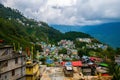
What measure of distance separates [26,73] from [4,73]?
8706 millimetres

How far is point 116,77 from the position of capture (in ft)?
127

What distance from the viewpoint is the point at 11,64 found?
115 feet

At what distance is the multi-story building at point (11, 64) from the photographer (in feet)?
108

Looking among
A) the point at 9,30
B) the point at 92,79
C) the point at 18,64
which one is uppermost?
the point at 9,30

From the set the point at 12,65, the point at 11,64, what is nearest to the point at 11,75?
the point at 12,65

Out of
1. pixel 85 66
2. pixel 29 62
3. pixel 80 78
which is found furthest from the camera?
pixel 85 66

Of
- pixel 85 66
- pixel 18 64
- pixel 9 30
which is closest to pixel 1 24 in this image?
pixel 9 30

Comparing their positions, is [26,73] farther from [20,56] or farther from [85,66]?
[85,66]

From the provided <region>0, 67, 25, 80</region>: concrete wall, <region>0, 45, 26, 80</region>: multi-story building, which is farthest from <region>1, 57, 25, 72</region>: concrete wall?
<region>0, 67, 25, 80</region>: concrete wall

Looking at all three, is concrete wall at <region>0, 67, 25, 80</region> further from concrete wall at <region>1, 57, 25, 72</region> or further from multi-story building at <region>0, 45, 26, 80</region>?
Answer: concrete wall at <region>1, 57, 25, 72</region>

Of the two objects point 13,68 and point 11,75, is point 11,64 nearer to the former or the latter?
point 13,68

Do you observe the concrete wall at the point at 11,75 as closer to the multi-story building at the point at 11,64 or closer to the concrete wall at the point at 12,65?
the multi-story building at the point at 11,64

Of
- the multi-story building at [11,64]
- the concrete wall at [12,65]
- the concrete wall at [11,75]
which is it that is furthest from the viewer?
the concrete wall at [12,65]

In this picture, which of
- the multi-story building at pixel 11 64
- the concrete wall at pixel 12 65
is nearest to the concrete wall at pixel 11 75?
the multi-story building at pixel 11 64
